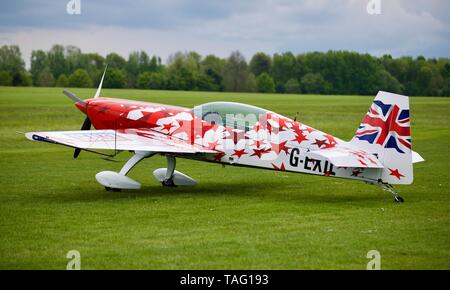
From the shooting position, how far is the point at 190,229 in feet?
31.8

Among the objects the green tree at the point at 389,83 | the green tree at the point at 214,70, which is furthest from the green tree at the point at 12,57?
the green tree at the point at 389,83

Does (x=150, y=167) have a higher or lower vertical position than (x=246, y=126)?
lower

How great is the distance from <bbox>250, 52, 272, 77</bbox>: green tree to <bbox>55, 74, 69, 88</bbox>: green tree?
52.8 feet

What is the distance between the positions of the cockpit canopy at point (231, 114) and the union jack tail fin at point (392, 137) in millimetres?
2224

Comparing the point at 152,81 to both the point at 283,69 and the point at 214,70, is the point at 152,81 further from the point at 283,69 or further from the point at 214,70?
the point at 283,69

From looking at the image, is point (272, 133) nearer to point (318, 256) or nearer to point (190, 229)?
point (190, 229)

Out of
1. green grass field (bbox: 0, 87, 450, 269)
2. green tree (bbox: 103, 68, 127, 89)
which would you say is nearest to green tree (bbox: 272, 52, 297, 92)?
green tree (bbox: 103, 68, 127, 89)

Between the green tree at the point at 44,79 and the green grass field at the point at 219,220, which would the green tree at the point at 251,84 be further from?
the green grass field at the point at 219,220

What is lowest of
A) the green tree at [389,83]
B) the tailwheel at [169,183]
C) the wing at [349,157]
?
the tailwheel at [169,183]

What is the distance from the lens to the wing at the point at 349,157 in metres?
11.1

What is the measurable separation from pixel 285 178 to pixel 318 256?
7.50m

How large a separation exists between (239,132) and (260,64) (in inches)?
1968

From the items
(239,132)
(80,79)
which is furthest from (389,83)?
(239,132)
